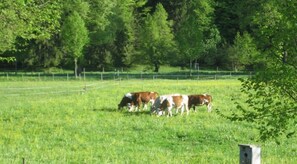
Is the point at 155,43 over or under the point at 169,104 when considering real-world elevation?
over

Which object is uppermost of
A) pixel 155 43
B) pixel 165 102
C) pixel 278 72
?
pixel 155 43

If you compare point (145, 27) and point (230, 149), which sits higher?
point (145, 27)

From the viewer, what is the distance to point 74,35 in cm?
5934

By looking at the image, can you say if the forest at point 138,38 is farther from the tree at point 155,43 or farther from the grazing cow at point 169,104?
the grazing cow at point 169,104

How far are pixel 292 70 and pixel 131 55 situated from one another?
59.7 m

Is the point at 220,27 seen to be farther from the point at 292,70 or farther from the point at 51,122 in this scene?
the point at 292,70

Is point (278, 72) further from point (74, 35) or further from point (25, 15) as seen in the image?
point (74, 35)

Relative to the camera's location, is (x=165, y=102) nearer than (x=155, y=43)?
Yes

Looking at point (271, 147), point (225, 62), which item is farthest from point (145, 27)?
point (271, 147)

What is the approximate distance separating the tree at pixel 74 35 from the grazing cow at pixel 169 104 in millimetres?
37894

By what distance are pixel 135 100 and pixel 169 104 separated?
2.84 m

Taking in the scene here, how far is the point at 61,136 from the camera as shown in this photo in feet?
50.7

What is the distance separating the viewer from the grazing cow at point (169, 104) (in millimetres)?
21234

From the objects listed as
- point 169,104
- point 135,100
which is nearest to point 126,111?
point 135,100
